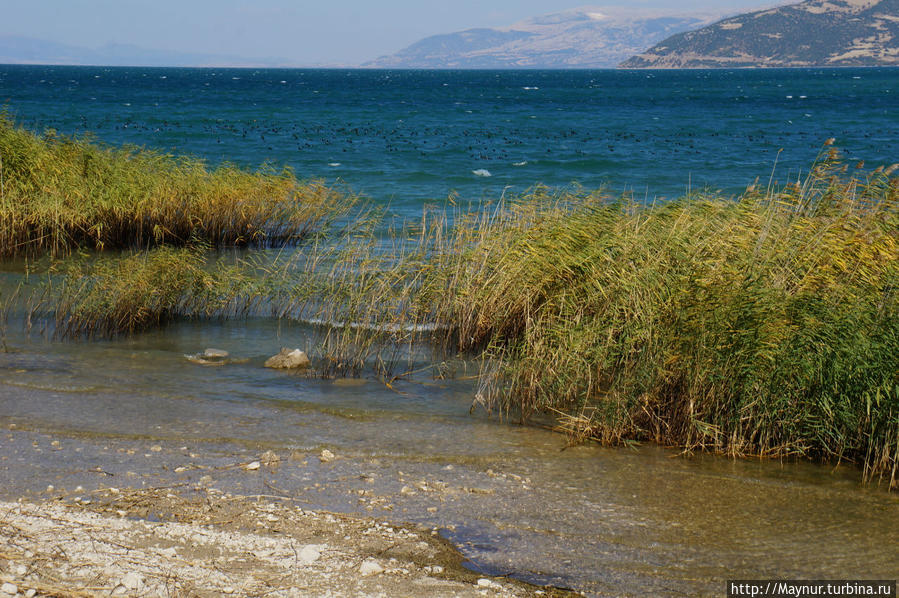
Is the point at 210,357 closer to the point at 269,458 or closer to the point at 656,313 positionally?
the point at 269,458

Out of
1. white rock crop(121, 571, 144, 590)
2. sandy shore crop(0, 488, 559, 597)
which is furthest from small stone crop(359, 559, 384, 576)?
white rock crop(121, 571, 144, 590)

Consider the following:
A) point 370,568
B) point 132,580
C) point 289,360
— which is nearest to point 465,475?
point 370,568

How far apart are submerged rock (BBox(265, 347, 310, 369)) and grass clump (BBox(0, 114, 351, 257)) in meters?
5.76

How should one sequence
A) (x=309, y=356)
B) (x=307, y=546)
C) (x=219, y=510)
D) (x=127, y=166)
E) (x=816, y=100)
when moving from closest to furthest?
(x=307, y=546) → (x=219, y=510) → (x=309, y=356) → (x=127, y=166) → (x=816, y=100)

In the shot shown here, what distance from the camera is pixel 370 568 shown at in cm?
438

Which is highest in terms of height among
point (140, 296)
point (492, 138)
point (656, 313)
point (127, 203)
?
point (492, 138)

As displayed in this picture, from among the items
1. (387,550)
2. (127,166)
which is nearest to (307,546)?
(387,550)

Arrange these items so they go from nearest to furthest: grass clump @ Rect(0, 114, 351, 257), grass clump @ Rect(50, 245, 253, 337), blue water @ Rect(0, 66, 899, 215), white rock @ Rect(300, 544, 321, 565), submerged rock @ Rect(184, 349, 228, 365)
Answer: white rock @ Rect(300, 544, 321, 565)
submerged rock @ Rect(184, 349, 228, 365)
grass clump @ Rect(50, 245, 253, 337)
grass clump @ Rect(0, 114, 351, 257)
blue water @ Rect(0, 66, 899, 215)

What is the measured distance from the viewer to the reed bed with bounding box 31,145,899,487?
20.4 feet

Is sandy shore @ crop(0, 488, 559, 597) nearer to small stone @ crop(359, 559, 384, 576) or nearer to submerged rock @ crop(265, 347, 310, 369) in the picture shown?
small stone @ crop(359, 559, 384, 576)

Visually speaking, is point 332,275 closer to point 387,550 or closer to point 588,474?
point 588,474

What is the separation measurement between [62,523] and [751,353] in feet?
14.9

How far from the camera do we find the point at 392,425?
278 inches

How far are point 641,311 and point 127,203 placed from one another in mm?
9837
